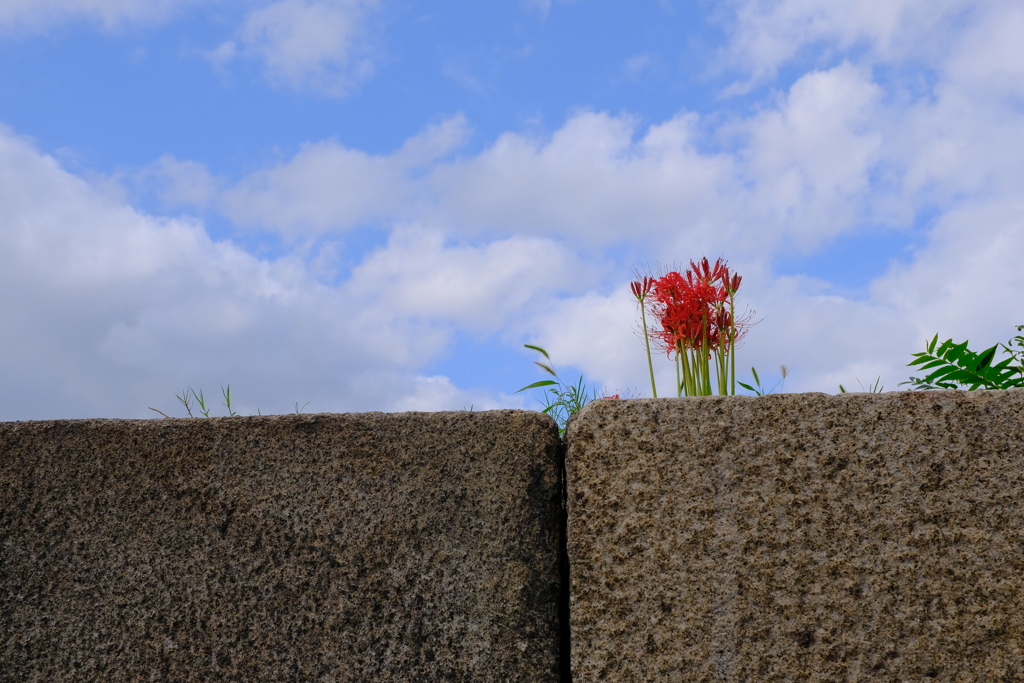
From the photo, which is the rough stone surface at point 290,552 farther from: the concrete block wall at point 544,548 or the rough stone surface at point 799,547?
the rough stone surface at point 799,547

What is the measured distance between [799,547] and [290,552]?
0.84 meters

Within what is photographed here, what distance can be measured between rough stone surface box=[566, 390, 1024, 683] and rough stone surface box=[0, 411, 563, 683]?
110 mm

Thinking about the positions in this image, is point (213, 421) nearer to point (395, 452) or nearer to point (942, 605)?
point (395, 452)

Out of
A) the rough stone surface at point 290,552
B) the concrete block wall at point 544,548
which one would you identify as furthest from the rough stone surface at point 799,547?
the rough stone surface at point 290,552

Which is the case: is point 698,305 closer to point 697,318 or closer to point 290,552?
point 697,318

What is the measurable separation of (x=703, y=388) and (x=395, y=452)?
2.17ft

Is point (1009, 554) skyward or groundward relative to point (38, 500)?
groundward

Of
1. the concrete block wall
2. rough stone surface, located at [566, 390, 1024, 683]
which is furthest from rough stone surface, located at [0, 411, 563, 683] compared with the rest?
rough stone surface, located at [566, 390, 1024, 683]

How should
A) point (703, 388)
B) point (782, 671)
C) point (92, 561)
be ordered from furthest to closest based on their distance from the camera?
point (703, 388)
point (92, 561)
point (782, 671)

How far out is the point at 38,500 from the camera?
55.3 inches

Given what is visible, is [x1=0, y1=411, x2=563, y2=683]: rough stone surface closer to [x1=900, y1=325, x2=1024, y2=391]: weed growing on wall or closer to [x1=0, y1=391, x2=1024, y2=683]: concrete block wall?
[x1=0, y1=391, x2=1024, y2=683]: concrete block wall

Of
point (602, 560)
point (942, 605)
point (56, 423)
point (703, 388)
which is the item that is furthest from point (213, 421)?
point (942, 605)

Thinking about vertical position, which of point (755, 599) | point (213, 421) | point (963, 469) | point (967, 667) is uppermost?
point (213, 421)

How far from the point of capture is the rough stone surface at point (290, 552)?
4.25 feet
